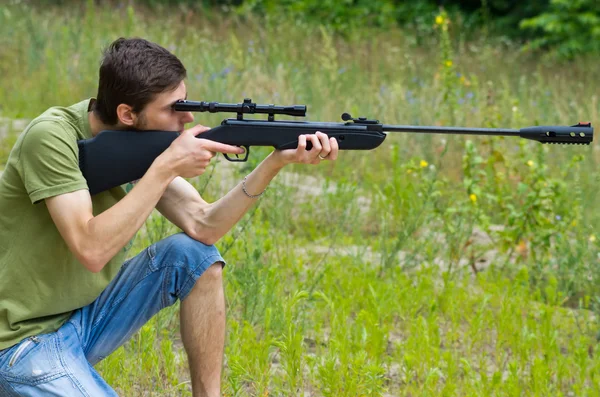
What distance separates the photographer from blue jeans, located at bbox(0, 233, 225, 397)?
2.78 meters

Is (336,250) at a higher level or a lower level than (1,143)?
lower

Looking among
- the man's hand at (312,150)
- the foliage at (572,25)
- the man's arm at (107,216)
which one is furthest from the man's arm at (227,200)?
the foliage at (572,25)

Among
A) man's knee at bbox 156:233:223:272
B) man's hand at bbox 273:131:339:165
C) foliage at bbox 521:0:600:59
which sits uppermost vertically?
foliage at bbox 521:0:600:59

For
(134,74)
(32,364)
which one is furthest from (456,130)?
(32,364)

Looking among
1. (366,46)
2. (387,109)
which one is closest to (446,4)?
(366,46)

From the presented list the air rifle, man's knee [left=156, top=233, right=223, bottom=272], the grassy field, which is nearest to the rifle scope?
the air rifle

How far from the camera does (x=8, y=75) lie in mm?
9305

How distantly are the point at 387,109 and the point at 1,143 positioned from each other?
11.2 feet

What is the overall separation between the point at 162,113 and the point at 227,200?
0.49 meters

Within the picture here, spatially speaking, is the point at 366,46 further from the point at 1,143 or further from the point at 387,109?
the point at 1,143

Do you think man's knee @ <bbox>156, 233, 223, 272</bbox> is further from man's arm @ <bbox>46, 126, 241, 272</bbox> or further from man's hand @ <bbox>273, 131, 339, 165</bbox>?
man's hand @ <bbox>273, 131, 339, 165</bbox>

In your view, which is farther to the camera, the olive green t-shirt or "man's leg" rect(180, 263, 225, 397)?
"man's leg" rect(180, 263, 225, 397)

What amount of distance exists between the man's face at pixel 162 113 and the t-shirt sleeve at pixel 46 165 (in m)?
0.35

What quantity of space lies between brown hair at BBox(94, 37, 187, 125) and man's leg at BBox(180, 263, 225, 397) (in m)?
0.69
